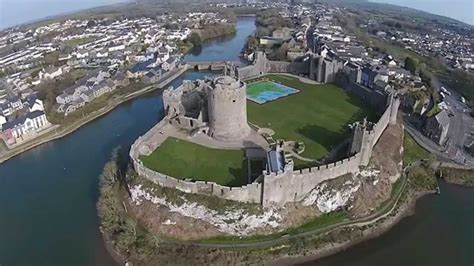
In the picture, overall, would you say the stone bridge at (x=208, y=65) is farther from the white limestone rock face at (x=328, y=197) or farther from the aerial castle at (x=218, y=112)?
the white limestone rock face at (x=328, y=197)

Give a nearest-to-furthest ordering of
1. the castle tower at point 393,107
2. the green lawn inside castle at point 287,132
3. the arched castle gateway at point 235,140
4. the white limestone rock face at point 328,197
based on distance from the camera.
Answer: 1. the arched castle gateway at point 235,140
2. the white limestone rock face at point 328,197
3. the green lawn inside castle at point 287,132
4. the castle tower at point 393,107

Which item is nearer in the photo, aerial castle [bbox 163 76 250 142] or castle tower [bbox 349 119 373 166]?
castle tower [bbox 349 119 373 166]

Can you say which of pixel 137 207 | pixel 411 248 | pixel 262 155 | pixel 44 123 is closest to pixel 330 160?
pixel 262 155

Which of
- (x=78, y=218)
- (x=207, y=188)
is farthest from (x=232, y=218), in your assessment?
(x=78, y=218)

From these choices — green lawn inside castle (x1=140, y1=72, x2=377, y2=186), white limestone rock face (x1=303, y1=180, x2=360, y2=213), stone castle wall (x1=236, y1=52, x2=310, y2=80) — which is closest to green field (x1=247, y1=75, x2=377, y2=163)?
green lawn inside castle (x1=140, y1=72, x2=377, y2=186)

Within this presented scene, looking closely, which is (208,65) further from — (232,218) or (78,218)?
(232,218)

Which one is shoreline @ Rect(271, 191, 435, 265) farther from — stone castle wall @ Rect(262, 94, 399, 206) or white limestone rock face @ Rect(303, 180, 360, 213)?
stone castle wall @ Rect(262, 94, 399, 206)

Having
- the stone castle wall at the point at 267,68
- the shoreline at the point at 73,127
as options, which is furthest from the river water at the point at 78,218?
the stone castle wall at the point at 267,68
